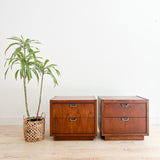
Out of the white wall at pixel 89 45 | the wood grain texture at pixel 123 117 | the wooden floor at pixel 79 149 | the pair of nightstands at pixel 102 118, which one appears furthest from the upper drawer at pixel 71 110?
the white wall at pixel 89 45

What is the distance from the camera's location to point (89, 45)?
2.07m

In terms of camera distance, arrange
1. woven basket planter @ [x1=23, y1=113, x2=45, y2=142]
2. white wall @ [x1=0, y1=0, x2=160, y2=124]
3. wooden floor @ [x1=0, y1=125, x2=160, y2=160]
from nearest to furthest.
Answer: wooden floor @ [x1=0, y1=125, x2=160, y2=160], woven basket planter @ [x1=23, y1=113, x2=45, y2=142], white wall @ [x1=0, y1=0, x2=160, y2=124]

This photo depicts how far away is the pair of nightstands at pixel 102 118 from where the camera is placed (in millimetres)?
1509

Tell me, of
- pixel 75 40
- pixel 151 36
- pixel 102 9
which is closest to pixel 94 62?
pixel 75 40

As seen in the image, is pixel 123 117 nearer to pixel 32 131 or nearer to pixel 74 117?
pixel 74 117

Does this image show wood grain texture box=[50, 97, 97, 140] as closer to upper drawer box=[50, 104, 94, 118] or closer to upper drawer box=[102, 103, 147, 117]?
upper drawer box=[50, 104, 94, 118]

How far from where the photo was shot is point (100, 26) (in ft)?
6.79

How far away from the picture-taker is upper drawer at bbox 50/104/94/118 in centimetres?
151

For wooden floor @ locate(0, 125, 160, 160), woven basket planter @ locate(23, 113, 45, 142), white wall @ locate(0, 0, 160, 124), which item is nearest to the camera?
wooden floor @ locate(0, 125, 160, 160)

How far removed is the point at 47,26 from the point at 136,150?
1720mm

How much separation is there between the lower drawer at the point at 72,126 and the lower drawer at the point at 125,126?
0.47ft

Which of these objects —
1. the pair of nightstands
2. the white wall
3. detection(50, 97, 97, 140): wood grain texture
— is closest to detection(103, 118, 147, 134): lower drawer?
the pair of nightstands

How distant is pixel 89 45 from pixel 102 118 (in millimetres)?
986

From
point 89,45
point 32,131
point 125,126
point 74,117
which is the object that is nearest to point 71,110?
point 74,117
